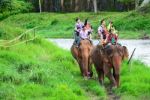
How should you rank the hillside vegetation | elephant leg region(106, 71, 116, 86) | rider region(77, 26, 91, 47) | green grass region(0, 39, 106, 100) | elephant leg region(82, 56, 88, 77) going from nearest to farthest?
1. green grass region(0, 39, 106, 100)
2. the hillside vegetation
3. elephant leg region(106, 71, 116, 86)
4. elephant leg region(82, 56, 88, 77)
5. rider region(77, 26, 91, 47)

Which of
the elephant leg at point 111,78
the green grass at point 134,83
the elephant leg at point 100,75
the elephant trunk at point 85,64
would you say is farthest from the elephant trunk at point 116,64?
the elephant trunk at point 85,64

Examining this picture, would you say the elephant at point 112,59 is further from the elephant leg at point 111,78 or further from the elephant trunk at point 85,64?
the elephant trunk at point 85,64

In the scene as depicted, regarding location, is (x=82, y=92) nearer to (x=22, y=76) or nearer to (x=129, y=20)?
(x=22, y=76)

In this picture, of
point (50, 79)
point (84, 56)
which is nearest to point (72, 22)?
point (84, 56)

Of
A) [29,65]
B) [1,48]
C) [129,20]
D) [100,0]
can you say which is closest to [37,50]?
[1,48]

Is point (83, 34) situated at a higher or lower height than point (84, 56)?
higher

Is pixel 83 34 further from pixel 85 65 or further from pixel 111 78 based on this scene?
pixel 111 78

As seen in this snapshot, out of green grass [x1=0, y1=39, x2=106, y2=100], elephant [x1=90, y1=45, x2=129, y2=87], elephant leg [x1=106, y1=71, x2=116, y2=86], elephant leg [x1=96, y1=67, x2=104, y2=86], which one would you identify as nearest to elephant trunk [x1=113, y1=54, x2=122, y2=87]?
elephant [x1=90, y1=45, x2=129, y2=87]

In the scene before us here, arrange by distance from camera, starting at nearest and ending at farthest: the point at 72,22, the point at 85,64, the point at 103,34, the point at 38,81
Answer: the point at 38,81 → the point at 103,34 → the point at 85,64 → the point at 72,22

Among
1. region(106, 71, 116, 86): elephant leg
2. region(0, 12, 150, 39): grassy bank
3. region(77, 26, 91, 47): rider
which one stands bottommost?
region(0, 12, 150, 39): grassy bank

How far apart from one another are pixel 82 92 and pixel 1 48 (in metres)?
4.30

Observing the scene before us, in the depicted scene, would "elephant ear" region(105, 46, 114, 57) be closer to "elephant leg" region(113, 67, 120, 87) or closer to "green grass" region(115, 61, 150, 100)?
"elephant leg" region(113, 67, 120, 87)

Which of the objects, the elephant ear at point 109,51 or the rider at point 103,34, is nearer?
the elephant ear at point 109,51

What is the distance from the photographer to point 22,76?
14.3 meters
